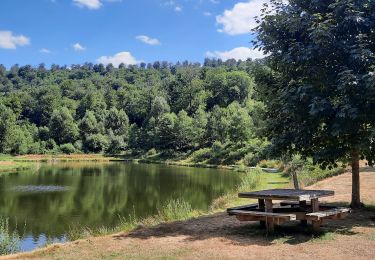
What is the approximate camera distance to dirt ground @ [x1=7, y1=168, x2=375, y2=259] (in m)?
8.21

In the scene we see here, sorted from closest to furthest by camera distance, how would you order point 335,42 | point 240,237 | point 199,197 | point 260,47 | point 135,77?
point 240,237, point 335,42, point 260,47, point 199,197, point 135,77

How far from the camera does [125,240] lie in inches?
383

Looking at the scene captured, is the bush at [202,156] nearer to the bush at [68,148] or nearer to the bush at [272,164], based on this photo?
the bush at [272,164]

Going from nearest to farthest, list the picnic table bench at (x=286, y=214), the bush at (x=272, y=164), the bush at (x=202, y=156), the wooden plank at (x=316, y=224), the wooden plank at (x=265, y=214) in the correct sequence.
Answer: the wooden plank at (x=265, y=214)
the picnic table bench at (x=286, y=214)
the wooden plank at (x=316, y=224)
the bush at (x=272, y=164)
the bush at (x=202, y=156)

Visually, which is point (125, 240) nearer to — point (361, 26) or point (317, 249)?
point (317, 249)

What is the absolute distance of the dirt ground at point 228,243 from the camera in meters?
8.21

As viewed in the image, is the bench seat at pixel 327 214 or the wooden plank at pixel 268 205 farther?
the wooden plank at pixel 268 205

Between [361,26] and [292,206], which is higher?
[361,26]

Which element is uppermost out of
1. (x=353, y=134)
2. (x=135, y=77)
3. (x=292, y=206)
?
(x=135, y=77)

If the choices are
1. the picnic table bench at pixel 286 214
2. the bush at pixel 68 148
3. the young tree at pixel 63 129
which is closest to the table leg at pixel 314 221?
the picnic table bench at pixel 286 214

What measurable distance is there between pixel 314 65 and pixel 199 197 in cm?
1715

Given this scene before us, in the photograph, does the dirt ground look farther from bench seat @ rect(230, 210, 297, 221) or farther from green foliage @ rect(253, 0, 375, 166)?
Answer: green foliage @ rect(253, 0, 375, 166)

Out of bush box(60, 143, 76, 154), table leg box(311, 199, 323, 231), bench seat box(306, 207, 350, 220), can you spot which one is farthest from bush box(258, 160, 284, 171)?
bush box(60, 143, 76, 154)

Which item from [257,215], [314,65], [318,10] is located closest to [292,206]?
[257,215]
